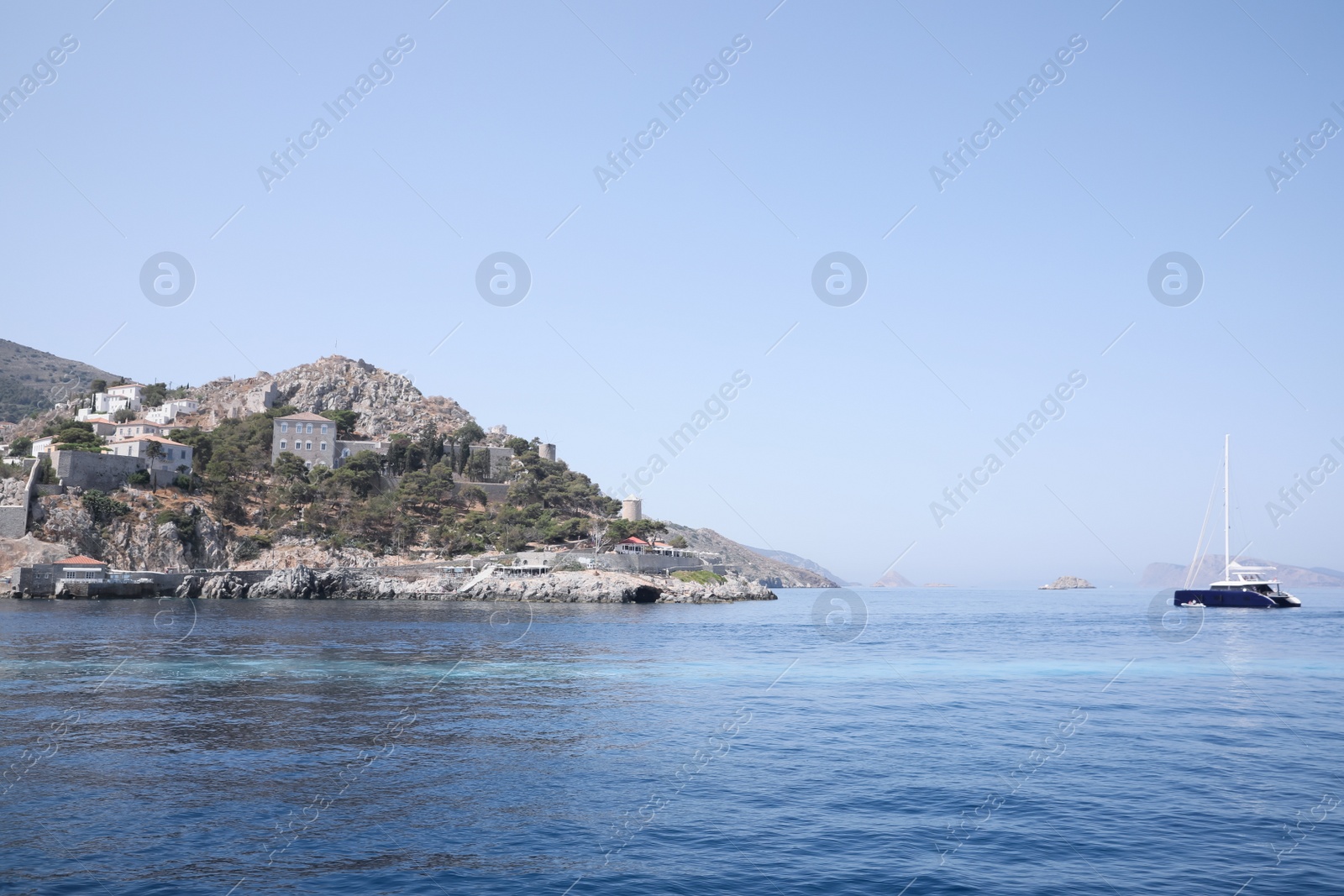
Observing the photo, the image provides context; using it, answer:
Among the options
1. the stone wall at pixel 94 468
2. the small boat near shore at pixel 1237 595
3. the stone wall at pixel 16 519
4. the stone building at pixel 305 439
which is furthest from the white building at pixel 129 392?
the small boat near shore at pixel 1237 595

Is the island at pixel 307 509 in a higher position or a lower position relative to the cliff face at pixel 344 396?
lower

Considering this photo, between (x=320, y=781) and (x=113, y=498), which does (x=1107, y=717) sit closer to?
(x=320, y=781)

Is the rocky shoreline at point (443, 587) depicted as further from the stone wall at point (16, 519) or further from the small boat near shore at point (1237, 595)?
the small boat near shore at point (1237, 595)

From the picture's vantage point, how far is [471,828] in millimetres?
15539

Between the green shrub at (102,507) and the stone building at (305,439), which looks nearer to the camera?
the green shrub at (102,507)

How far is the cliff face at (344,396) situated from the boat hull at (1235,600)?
374 ft

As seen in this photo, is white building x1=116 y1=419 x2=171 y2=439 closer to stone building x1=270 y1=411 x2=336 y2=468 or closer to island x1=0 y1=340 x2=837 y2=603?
island x1=0 y1=340 x2=837 y2=603

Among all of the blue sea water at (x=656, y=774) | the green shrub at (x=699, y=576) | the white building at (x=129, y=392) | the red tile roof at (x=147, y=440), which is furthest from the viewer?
the white building at (x=129, y=392)

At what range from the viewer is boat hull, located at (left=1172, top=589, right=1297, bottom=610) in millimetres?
95188

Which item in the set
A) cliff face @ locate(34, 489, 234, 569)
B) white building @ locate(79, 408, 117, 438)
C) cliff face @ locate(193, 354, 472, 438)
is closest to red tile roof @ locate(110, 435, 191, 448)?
white building @ locate(79, 408, 117, 438)

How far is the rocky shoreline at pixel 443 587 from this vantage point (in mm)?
93812

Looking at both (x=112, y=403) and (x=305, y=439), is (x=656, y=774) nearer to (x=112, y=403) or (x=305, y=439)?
(x=305, y=439)

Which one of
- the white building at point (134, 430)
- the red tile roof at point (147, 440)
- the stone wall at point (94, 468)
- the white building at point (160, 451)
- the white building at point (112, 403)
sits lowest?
the stone wall at point (94, 468)

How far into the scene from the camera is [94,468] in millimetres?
98875
